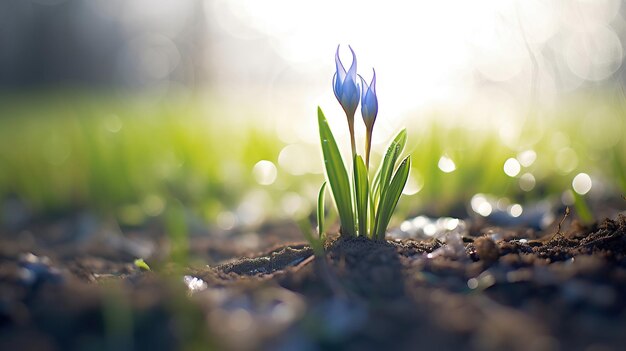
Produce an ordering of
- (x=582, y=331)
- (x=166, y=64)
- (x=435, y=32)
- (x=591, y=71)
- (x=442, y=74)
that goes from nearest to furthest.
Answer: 1. (x=582, y=331)
2. (x=435, y=32)
3. (x=591, y=71)
4. (x=442, y=74)
5. (x=166, y=64)

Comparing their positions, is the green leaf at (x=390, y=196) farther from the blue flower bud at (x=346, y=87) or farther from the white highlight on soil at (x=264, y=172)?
the white highlight on soil at (x=264, y=172)

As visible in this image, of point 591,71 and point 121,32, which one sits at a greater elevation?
point 121,32

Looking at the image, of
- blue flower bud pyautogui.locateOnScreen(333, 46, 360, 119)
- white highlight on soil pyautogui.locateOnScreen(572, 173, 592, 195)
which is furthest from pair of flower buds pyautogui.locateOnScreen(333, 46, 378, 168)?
white highlight on soil pyautogui.locateOnScreen(572, 173, 592, 195)

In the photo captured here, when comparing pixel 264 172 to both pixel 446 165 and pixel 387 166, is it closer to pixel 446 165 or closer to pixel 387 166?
pixel 446 165

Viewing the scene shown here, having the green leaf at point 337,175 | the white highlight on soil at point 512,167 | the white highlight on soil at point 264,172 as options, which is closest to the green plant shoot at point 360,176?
the green leaf at point 337,175

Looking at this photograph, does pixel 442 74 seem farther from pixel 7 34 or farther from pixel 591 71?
pixel 7 34

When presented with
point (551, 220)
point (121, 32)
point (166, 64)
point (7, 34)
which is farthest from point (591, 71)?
point (121, 32)

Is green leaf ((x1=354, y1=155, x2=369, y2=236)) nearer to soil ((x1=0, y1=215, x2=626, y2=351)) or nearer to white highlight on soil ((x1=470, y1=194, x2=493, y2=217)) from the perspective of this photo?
soil ((x1=0, y1=215, x2=626, y2=351))
